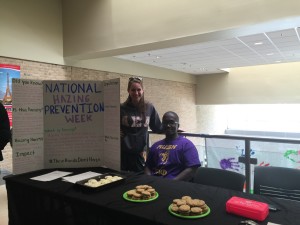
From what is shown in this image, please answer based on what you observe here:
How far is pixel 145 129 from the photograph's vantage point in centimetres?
262

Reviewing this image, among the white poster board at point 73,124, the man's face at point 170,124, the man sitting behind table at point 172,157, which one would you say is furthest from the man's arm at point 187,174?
the white poster board at point 73,124

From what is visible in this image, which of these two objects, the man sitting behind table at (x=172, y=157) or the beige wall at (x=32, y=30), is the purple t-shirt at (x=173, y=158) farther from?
the beige wall at (x=32, y=30)

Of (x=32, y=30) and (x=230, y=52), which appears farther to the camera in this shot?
(x=230, y=52)

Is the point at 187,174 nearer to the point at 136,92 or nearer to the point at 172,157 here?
the point at 172,157

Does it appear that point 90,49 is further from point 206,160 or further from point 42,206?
point 42,206

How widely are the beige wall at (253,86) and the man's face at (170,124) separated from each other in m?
9.13

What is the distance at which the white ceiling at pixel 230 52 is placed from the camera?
19.3 ft

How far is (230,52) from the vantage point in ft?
23.7

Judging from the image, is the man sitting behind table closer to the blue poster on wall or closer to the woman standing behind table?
the woman standing behind table

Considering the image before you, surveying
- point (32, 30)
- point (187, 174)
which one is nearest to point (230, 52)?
point (32, 30)

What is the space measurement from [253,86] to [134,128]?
950cm

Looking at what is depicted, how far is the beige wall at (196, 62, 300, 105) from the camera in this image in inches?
390

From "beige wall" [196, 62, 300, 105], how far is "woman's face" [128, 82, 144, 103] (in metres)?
9.34

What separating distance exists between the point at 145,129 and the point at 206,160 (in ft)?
3.92
